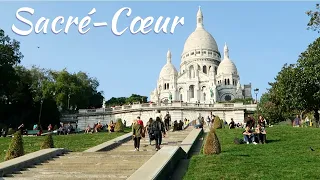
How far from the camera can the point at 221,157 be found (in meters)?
11.9

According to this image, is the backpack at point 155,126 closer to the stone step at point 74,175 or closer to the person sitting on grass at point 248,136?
the person sitting on grass at point 248,136

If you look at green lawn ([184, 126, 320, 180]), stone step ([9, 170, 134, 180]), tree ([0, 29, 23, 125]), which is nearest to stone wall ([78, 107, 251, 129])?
tree ([0, 29, 23, 125])

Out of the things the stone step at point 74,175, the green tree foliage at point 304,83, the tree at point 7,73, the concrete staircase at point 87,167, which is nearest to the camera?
the stone step at point 74,175

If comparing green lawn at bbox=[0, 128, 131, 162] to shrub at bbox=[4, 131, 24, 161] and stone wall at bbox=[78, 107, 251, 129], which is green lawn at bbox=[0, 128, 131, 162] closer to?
shrub at bbox=[4, 131, 24, 161]

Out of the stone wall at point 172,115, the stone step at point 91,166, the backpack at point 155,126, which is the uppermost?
the stone wall at point 172,115

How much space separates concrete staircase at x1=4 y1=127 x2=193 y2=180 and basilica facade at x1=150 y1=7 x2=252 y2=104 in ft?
259

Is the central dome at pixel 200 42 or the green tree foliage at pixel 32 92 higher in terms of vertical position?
the central dome at pixel 200 42

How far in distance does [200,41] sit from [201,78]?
1766 cm

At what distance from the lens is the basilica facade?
9950 cm

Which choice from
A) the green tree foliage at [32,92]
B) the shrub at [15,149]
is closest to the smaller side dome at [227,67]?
the green tree foliage at [32,92]

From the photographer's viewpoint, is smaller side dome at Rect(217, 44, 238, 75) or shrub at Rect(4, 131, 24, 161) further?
smaller side dome at Rect(217, 44, 238, 75)

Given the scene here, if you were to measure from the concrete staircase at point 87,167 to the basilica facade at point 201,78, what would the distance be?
7907 cm

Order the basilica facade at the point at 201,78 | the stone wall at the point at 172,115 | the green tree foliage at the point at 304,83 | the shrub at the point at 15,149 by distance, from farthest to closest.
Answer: the basilica facade at the point at 201,78 → the stone wall at the point at 172,115 → the green tree foliage at the point at 304,83 → the shrub at the point at 15,149

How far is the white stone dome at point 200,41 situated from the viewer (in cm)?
11539
